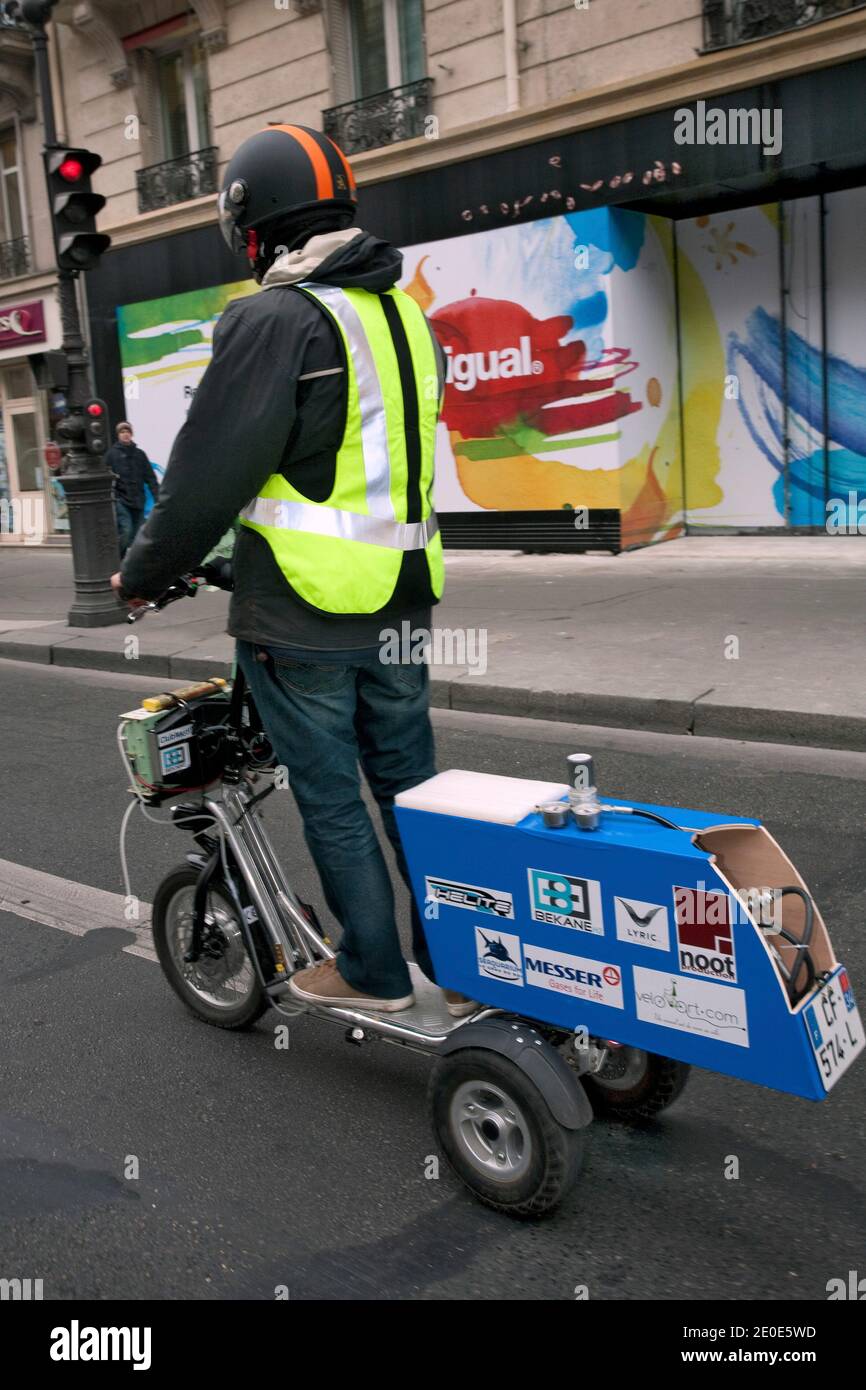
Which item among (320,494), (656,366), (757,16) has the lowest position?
(320,494)

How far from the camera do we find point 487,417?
13.6 metres

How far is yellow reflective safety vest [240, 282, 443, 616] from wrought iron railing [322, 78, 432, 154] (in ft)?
39.1

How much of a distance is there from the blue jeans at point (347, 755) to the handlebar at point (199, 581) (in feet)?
0.52

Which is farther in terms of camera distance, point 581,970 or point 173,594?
point 173,594

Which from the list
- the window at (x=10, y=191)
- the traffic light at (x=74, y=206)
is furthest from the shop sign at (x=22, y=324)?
the traffic light at (x=74, y=206)

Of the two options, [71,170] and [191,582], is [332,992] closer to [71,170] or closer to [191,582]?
[191,582]

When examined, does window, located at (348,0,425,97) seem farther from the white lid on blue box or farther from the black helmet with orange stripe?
the white lid on blue box

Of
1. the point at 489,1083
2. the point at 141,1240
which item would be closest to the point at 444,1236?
the point at 489,1083

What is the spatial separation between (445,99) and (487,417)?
128 inches

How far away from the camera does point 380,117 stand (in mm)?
13867

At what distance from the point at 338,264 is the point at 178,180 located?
1502 cm

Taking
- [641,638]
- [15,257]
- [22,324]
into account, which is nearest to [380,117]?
[22,324]

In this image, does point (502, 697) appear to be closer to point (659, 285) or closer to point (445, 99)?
point (659, 285)

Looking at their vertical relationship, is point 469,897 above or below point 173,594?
below
